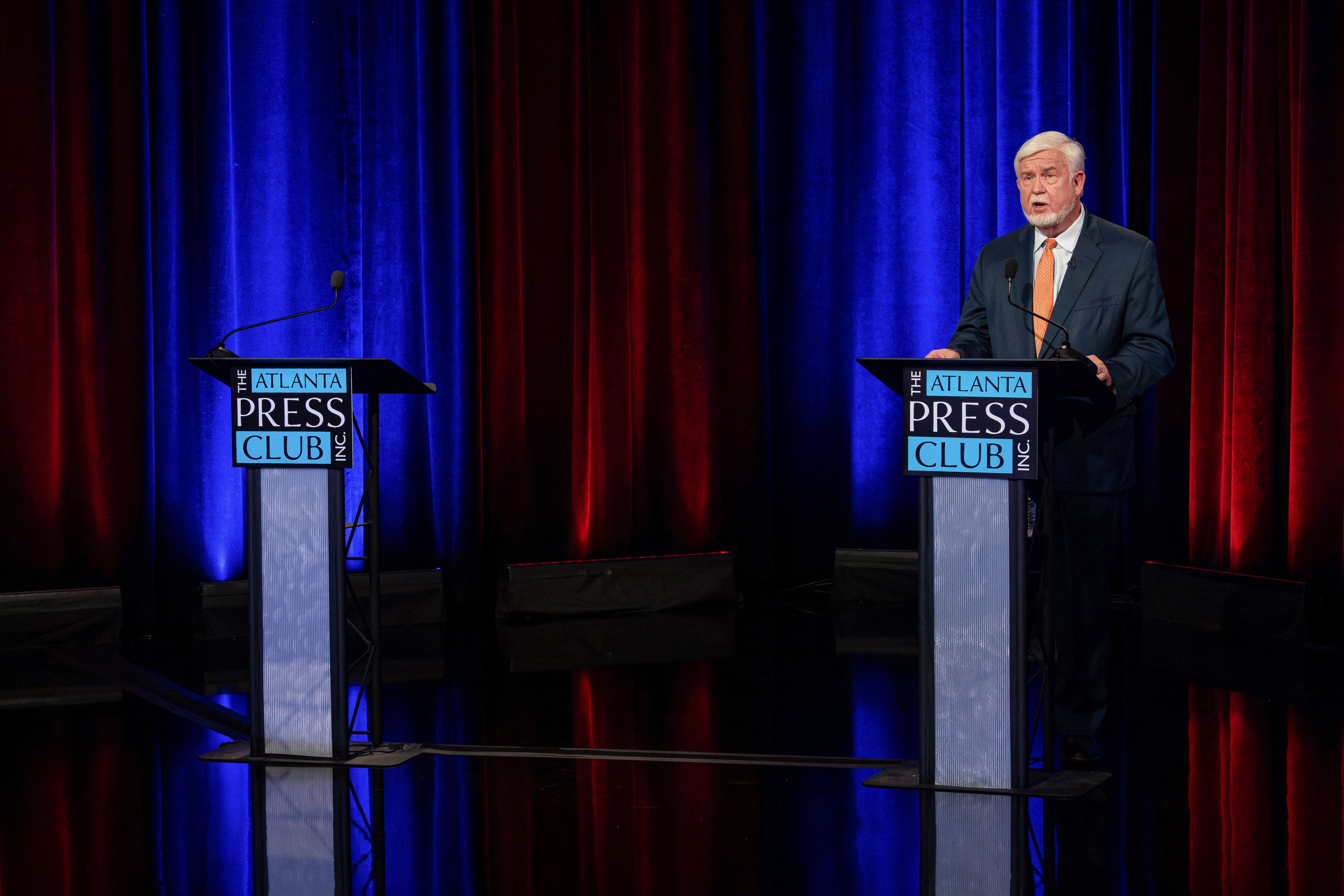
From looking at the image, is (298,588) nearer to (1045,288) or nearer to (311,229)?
(1045,288)

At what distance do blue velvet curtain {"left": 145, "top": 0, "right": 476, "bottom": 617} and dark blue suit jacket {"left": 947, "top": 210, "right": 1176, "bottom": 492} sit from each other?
282 centimetres

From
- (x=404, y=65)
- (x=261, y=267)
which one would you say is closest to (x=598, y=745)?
(x=261, y=267)

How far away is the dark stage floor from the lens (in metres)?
2.25

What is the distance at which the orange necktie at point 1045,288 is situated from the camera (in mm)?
2848

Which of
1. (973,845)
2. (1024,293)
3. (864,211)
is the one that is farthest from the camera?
(864,211)

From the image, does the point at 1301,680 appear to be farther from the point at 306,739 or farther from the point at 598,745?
the point at 306,739

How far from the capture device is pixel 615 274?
516cm

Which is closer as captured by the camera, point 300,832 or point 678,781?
point 300,832

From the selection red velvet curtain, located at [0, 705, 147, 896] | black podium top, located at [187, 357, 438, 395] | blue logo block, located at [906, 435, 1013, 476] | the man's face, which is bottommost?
red velvet curtain, located at [0, 705, 147, 896]

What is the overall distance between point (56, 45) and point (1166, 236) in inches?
174

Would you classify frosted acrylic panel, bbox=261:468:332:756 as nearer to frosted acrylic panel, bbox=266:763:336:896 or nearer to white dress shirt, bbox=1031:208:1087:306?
frosted acrylic panel, bbox=266:763:336:896

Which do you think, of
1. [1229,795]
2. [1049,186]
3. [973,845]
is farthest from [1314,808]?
[1049,186]

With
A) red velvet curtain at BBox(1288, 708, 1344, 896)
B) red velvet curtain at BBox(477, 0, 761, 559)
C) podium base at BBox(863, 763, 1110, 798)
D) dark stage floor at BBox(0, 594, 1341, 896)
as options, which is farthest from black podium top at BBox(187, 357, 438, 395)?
red velvet curtain at BBox(477, 0, 761, 559)

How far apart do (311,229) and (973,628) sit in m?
3.44
